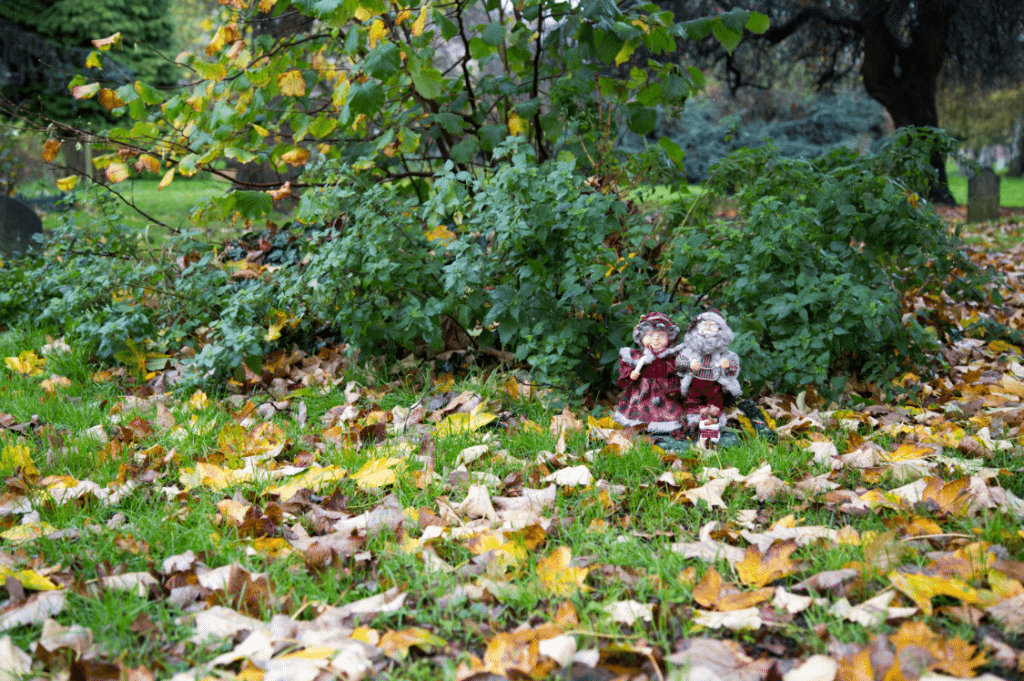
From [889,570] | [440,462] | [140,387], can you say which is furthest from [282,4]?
[889,570]

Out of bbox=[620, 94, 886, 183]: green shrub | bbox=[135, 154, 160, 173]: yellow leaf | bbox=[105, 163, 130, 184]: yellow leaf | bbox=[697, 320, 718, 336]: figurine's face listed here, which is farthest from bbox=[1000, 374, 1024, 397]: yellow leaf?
bbox=[620, 94, 886, 183]: green shrub

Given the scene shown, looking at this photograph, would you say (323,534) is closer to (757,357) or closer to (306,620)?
(306,620)

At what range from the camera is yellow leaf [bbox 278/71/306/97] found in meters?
3.93

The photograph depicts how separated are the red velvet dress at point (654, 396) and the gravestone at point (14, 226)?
6.09 metres

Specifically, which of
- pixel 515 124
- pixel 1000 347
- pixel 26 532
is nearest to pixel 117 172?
pixel 515 124

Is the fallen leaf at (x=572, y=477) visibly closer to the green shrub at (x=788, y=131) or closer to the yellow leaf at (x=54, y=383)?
the yellow leaf at (x=54, y=383)

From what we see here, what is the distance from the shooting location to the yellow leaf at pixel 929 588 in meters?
1.63

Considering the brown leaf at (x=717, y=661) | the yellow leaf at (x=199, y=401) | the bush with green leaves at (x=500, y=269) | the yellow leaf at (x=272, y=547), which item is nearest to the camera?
the brown leaf at (x=717, y=661)

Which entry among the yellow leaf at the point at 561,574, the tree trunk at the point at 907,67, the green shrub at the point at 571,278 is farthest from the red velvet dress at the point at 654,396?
the tree trunk at the point at 907,67

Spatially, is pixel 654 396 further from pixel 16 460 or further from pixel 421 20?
pixel 16 460

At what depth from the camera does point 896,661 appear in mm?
1441

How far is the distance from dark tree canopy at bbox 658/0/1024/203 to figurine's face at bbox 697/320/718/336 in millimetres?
11974

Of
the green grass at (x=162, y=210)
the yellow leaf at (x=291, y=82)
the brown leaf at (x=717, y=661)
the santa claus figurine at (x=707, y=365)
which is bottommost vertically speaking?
the brown leaf at (x=717, y=661)

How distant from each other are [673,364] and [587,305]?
0.44 metres
